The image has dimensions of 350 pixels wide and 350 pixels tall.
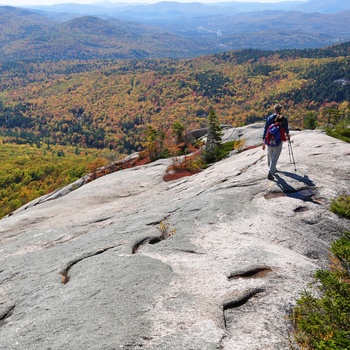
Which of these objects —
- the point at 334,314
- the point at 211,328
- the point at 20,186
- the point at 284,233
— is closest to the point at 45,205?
the point at 284,233

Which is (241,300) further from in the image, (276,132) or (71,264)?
(276,132)

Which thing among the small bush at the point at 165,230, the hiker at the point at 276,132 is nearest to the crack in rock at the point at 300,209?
the hiker at the point at 276,132

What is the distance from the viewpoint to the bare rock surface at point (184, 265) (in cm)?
852

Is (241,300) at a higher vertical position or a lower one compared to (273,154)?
lower

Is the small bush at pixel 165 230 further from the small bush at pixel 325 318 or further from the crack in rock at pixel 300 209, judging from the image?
the small bush at pixel 325 318

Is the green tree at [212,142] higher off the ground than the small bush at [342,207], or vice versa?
the small bush at [342,207]

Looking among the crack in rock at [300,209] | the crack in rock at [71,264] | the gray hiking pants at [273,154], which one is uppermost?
the gray hiking pants at [273,154]

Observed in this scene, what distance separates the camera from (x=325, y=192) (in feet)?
55.9

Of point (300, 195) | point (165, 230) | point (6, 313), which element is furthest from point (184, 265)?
point (300, 195)

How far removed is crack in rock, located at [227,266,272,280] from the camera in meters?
10.7

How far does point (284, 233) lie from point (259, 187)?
15.7 feet

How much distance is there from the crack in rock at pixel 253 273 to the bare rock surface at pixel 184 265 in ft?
0.11

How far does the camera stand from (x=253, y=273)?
35.7 feet

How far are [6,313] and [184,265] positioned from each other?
6025 millimetres
